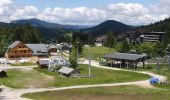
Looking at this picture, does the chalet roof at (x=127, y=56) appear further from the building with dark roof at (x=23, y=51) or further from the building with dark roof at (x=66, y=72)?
the building with dark roof at (x=23, y=51)

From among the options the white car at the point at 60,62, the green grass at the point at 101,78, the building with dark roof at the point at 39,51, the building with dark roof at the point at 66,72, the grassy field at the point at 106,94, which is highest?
the building with dark roof at the point at 39,51

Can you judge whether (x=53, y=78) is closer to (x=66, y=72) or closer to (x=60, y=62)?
(x=66, y=72)

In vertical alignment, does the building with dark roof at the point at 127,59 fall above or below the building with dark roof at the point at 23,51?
below

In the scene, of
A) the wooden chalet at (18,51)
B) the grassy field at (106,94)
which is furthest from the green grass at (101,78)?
the wooden chalet at (18,51)

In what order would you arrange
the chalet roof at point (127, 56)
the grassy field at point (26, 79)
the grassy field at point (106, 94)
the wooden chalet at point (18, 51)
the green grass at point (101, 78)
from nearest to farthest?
the grassy field at point (106, 94) < the grassy field at point (26, 79) < the green grass at point (101, 78) < the chalet roof at point (127, 56) < the wooden chalet at point (18, 51)

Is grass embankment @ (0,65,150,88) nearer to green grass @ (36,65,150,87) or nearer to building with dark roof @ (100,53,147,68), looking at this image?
green grass @ (36,65,150,87)

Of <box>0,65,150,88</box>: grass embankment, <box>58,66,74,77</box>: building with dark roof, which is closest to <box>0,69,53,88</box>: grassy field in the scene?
<box>0,65,150,88</box>: grass embankment

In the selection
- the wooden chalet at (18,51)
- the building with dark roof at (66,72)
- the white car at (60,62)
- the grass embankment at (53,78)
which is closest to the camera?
the grass embankment at (53,78)

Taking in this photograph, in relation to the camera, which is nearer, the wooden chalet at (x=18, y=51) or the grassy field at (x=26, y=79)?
the grassy field at (x=26, y=79)

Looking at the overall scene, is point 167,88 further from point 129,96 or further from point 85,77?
point 85,77
